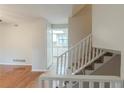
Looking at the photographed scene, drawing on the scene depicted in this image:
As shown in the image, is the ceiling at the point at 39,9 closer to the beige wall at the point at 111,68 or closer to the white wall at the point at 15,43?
the beige wall at the point at 111,68

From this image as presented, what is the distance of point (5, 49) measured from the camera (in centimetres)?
1048

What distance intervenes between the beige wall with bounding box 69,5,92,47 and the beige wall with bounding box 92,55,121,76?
8.50 feet

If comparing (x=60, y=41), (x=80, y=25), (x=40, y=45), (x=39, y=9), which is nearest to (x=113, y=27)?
(x=39, y=9)

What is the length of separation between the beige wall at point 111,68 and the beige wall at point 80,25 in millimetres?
2590

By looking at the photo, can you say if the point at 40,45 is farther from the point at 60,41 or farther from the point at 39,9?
the point at 60,41

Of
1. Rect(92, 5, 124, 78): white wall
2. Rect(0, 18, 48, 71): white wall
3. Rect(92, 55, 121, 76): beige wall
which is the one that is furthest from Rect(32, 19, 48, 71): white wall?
Rect(92, 5, 124, 78): white wall

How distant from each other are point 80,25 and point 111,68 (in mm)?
2894

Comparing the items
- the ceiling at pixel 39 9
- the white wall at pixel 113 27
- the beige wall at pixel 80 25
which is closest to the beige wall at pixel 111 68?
the white wall at pixel 113 27

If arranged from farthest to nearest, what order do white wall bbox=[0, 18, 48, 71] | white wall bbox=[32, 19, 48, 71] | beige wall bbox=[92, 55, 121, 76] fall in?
1. white wall bbox=[0, 18, 48, 71]
2. white wall bbox=[32, 19, 48, 71]
3. beige wall bbox=[92, 55, 121, 76]

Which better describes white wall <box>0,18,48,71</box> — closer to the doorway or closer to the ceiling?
the doorway

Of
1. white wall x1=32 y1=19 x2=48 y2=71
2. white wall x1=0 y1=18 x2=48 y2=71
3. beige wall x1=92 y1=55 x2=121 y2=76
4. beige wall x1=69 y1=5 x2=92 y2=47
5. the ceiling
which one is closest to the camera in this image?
beige wall x1=92 y1=55 x2=121 y2=76

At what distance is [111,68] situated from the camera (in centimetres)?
471

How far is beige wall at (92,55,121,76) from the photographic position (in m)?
4.71
